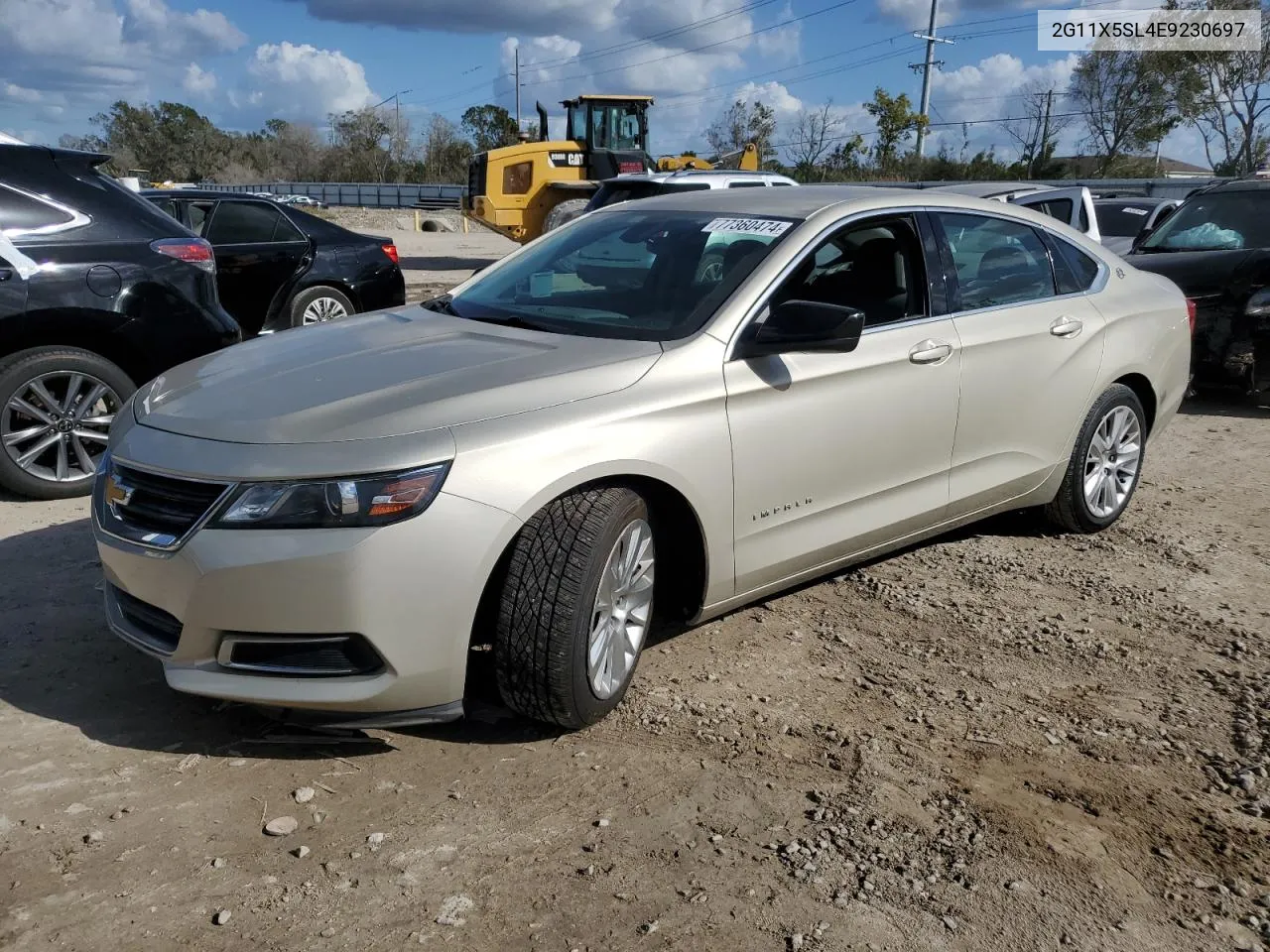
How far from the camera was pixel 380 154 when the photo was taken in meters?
72.9

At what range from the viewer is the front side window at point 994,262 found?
15.8ft

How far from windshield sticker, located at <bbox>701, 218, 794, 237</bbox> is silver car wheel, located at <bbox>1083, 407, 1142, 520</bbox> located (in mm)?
2065

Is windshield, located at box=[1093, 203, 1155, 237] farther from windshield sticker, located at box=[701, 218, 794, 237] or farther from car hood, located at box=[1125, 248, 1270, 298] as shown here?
windshield sticker, located at box=[701, 218, 794, 237]

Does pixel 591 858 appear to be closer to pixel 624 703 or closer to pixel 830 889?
pixel 830 889

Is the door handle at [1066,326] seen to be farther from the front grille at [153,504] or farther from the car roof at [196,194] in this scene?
the car roof at [196,194]

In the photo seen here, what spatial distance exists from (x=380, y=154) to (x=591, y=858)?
7479cm

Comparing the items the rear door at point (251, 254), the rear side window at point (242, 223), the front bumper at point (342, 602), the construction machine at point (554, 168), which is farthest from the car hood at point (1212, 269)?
the construction machine at point (554, 168)

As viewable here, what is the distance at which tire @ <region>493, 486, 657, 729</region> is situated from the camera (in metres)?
3.26

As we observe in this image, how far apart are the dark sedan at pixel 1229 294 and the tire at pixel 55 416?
7354mm

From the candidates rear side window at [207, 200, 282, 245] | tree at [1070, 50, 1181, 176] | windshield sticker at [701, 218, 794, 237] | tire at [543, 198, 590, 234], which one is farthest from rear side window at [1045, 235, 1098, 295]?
tree at [1070, 50, 1181, 176]

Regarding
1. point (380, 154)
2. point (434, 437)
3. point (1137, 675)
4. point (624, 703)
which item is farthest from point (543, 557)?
point (380, 154)

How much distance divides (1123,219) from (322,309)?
9730 millimetres

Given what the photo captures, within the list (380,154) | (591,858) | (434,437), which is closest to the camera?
(591,858)

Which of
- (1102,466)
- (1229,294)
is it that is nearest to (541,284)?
(1102,466)
